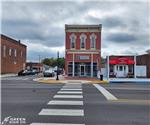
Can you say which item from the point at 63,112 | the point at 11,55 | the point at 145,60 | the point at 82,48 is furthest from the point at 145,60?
the point at 63,112

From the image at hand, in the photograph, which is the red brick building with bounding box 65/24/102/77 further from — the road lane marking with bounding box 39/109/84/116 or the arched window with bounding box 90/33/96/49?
the road lane marking with bounding box 39/109/84/116

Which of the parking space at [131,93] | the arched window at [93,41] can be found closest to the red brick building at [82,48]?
the arched window at [93,41]

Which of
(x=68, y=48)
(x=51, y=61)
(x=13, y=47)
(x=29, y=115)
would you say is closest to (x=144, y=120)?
(x=29, y=115)

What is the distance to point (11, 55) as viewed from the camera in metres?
79.2

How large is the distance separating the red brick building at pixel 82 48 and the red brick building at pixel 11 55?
54.5 ft

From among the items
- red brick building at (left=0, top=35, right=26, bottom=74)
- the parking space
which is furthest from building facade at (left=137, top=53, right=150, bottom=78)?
the parking space

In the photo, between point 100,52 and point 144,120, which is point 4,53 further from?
point 144,120

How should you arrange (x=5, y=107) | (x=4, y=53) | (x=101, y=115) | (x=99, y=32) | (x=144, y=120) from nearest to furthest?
1. (x=144, y=120)
2. (x=101, y=115)
3. (x=5, y=107)
4. (x=99, y=32)
5. (x=4, y=53)

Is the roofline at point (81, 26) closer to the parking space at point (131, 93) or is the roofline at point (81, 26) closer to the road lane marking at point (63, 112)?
the parking space at point (131, 93)

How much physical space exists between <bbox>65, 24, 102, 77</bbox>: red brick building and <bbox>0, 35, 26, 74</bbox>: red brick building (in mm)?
16623

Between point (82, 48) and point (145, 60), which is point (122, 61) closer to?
point (145, 60)

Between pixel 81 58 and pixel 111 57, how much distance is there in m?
6.29

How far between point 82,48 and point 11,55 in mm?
24710

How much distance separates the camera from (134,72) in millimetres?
55469
